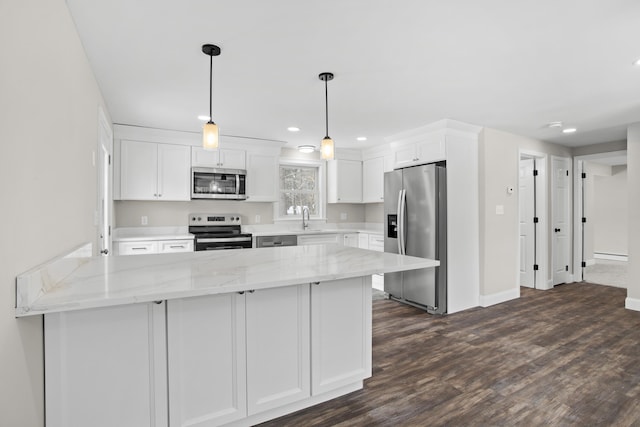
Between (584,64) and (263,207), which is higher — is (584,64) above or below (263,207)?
above

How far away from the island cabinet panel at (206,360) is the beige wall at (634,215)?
4810 mm

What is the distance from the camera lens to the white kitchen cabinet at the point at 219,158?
4.52 m

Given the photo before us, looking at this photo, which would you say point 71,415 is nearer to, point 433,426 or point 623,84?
point 433,426

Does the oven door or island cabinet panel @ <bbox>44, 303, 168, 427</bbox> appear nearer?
island cabinet panel @ <bbox>44, 303, 168, 427</bbox>

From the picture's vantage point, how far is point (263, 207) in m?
5.27

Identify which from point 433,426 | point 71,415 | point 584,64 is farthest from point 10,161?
point 584,64

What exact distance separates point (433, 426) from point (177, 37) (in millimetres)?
2764

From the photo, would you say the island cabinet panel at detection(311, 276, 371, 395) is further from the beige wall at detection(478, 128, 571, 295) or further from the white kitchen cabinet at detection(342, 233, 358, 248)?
the white kitchen cabinet at detection(342, 233, 358, 248)

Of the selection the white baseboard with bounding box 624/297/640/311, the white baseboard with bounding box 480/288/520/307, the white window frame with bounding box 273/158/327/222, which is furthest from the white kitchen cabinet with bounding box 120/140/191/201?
the white baseboard with bounding box 624/297/640/311

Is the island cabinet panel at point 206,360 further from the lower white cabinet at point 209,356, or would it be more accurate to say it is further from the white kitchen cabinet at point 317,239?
the white kitchen cabinet at point 317,239

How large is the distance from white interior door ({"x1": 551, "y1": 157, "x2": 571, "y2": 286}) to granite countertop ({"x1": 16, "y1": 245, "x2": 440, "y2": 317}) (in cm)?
444

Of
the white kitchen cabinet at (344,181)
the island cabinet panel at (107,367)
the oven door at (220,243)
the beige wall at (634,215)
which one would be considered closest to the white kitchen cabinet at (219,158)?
the oven door at (220,243)

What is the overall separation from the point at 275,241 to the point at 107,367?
130 inches

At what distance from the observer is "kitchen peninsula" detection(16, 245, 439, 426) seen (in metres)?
1.38
